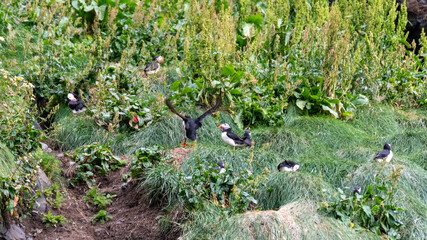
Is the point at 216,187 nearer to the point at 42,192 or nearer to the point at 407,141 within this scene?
the point at 42,192

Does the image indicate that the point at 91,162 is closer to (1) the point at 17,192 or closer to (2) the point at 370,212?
(1) the point at 17,192

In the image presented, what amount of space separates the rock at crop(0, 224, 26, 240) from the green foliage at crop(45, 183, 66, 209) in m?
0.61

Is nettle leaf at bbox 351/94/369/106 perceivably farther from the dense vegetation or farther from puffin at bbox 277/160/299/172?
puffin at bbox 277/160/299/172

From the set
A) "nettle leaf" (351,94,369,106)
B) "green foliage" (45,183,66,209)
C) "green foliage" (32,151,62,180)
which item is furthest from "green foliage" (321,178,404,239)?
"nettle leaf" (351,94,369,106)

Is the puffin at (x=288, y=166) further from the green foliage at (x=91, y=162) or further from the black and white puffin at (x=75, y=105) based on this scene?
the black and white puffin at (x=75, y=105)

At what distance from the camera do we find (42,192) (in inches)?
196

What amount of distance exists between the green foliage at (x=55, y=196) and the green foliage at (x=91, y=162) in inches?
16.0

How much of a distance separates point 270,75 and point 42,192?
4282 mm

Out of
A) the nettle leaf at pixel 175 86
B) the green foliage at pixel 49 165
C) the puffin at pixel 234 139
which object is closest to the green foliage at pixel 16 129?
the green foliage at pixel 49 165

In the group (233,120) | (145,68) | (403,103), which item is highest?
(145,68)

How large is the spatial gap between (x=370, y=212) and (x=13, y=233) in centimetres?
309

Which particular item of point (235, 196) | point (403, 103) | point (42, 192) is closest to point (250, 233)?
point (235, 196)

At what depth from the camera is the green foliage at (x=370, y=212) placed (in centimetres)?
460

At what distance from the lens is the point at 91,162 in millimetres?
5891
